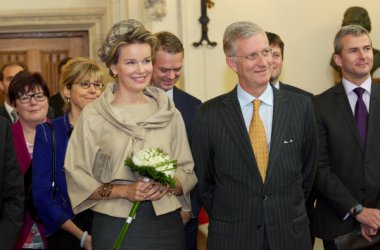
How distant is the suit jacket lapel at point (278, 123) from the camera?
11.1 ft

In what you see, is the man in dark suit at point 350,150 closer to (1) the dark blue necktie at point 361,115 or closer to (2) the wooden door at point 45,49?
(1) the dark blue necktie at point 361,115

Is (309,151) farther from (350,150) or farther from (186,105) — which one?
(186,105)

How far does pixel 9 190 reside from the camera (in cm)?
334

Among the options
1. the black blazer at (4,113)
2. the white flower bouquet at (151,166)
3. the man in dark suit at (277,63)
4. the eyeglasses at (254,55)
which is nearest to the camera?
the white flower bouquet at (151,166)

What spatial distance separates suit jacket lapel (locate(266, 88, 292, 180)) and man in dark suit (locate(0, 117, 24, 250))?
122cm

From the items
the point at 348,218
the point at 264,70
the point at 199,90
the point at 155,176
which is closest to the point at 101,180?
the point at 155,176

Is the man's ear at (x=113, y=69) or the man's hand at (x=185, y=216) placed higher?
the man's ear at (x=113, y=69)

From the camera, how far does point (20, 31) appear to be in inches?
303

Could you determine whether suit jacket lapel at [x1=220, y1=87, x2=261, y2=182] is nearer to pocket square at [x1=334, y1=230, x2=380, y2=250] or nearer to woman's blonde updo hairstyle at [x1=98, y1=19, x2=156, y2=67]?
woman's blonde updo hairstyle at [x1=98, y1=19, x2=156, y2=67]

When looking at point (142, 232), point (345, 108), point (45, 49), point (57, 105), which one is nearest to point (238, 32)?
point (345, 108)

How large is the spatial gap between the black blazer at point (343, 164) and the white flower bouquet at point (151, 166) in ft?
4.21

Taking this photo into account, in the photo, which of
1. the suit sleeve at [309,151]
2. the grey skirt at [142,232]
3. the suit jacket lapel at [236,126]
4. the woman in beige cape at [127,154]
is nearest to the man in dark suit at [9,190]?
the woman in beige cape at [127,154]

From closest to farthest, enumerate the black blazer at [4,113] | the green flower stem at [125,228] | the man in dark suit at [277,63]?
the green flower stem at [125,228], the man in dark suit at [277,63], the black blazer at [4,113]

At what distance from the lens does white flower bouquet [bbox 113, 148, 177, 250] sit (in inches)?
122
